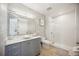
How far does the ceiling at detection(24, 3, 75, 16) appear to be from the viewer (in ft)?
6.26

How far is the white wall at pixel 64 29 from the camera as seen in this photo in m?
1.91

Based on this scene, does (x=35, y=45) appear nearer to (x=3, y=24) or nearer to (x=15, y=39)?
(x=15, y=39)

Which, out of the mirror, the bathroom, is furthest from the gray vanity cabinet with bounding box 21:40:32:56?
the mirror

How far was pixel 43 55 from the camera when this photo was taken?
194cm

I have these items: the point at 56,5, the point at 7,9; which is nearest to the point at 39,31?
the point at 56,5

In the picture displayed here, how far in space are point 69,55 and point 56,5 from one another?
98cm

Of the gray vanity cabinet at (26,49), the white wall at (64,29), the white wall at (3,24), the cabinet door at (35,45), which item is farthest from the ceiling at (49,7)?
the gray vanity cabinet at (26,49)

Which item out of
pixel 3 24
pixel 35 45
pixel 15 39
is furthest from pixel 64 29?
pixel 3 24

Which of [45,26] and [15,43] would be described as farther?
[45,26]

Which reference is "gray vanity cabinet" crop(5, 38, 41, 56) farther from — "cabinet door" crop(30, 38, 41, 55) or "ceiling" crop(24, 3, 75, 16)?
"ceiling" crop(24, 3, 75, 16)

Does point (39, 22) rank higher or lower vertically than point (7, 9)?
lower

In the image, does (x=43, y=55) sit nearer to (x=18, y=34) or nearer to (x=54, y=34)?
(x=54, y=34)

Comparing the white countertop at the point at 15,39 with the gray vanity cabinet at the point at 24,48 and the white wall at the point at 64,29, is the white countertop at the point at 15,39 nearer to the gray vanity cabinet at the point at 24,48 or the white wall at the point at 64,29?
the gray vanity cabinet at the point at 24,48

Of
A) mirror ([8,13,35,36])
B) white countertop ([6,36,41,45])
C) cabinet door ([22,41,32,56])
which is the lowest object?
cabinet door ([22,41,32,56])
